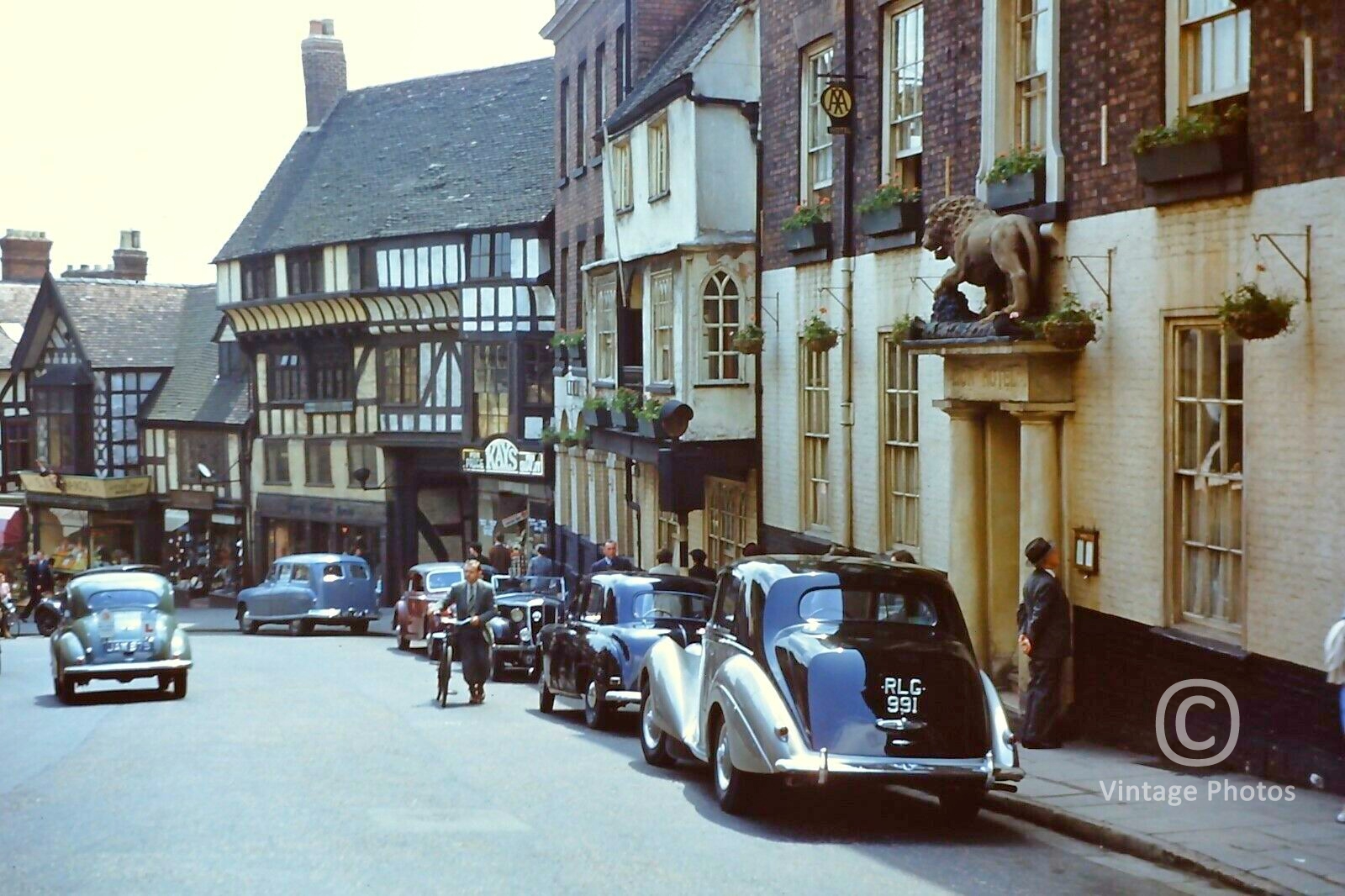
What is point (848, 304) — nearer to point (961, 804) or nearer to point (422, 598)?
point (961, 804)

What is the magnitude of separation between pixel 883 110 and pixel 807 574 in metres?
9.11

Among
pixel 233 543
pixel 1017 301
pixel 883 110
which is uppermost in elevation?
pixel 883 110

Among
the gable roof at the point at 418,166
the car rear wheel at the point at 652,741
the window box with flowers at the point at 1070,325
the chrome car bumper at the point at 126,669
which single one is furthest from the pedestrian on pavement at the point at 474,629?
the gable roof at the point at 418,166

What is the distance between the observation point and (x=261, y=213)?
177ft

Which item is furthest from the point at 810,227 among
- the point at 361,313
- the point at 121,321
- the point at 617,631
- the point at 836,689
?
the point at 121,321

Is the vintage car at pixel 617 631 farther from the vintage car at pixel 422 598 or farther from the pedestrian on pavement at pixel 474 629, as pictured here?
the vintage car at pixel 422 598

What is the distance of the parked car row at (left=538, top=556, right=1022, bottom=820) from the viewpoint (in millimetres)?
10609

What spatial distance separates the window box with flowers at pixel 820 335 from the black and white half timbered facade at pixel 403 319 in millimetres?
20541

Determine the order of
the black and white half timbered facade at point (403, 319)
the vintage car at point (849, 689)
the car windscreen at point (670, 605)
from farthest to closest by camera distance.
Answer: the black and white half timbered facade at point (403, 319) → the car windscreen at point (670, 605) → the vintage car at point (849, 689)

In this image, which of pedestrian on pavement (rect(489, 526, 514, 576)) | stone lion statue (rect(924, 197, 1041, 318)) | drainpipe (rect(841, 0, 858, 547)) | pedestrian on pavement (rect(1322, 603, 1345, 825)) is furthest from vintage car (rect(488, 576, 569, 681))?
pedestrian on pavement (rect(1322, 603, 1345, 825))

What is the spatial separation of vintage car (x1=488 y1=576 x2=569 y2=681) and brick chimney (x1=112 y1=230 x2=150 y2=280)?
4487 centimetres

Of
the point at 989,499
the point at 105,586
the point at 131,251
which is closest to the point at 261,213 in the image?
the point at 131,251

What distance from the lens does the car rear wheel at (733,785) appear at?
1116cm

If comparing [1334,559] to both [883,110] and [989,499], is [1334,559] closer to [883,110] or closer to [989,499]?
[989,499]
